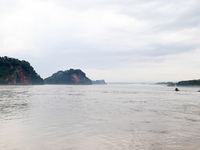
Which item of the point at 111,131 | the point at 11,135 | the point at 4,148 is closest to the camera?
the point at 4,148

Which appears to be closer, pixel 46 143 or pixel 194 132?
pixel 46 143

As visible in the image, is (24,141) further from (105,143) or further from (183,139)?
(183,139)

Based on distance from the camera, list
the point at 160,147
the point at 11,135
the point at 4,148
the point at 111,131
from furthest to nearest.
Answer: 1. the point at 111,131
2. the point at 11,135
3. the point at 160,147
4. the point at 4,148

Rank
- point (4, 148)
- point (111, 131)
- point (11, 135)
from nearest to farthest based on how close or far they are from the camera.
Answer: point (4, 148) < point (11, 135) < point (111, 131)

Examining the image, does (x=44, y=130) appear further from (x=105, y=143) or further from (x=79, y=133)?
(x=105, y=143)

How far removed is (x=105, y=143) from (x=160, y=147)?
9.63 feet

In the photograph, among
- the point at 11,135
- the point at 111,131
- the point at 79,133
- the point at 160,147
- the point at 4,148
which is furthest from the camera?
the point at 111,131

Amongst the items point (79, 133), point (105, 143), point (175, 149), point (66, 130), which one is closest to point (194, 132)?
point (175, 149)

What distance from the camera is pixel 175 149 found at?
9367 millimetres

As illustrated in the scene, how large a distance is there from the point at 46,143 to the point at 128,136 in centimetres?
513

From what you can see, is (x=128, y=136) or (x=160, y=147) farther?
(x=128, y=136)

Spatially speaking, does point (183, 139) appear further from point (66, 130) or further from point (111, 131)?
point (66, 130)

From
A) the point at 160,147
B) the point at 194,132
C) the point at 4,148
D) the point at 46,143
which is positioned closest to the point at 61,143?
the point at 46,143

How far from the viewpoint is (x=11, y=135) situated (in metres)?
11.2
